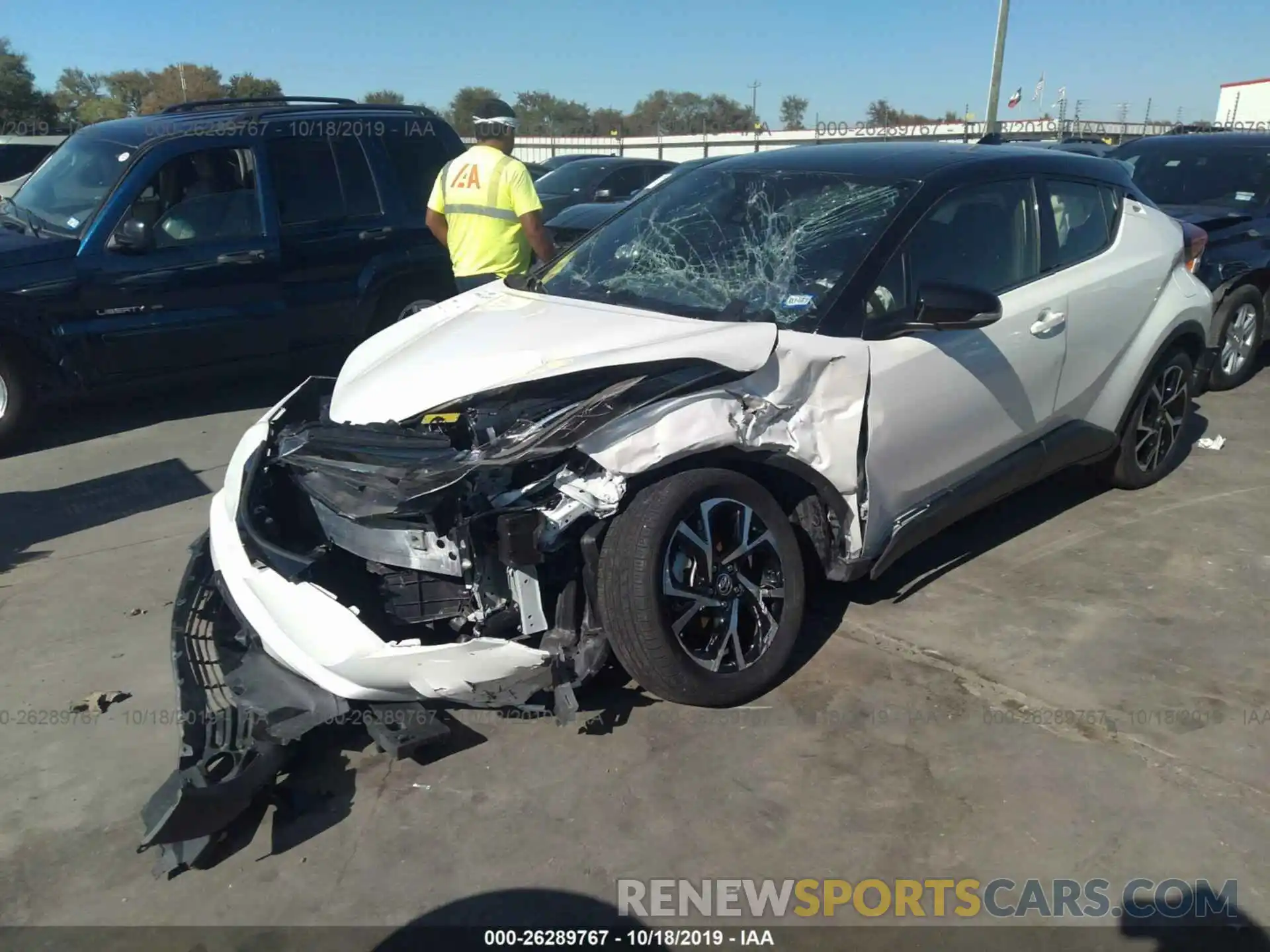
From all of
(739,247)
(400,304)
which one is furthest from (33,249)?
(739,247)

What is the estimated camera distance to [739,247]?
392 centimetres

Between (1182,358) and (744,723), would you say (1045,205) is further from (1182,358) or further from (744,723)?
(744,723)

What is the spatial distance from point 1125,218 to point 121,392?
593 centimetres

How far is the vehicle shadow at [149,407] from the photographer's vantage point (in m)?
6.56

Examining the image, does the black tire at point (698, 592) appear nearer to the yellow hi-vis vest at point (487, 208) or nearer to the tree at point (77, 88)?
the yellow hi-vis vest at point (487, 208)

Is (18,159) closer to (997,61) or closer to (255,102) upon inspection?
(255,102)

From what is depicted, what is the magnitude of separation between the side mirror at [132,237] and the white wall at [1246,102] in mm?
49166

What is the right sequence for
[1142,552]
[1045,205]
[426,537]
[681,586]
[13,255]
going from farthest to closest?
[13,255] < [1142,552] < [1045,205] < [681,586] < [426,537]

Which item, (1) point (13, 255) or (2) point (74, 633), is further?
(1) point (13, 255)

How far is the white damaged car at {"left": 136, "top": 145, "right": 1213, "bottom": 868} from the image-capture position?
2947 mm

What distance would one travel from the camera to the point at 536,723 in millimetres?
3377

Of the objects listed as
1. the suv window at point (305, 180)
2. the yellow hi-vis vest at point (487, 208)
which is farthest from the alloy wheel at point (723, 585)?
the suv window at point (305, 180)

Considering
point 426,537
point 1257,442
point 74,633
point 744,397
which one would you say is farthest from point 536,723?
point 1257,442

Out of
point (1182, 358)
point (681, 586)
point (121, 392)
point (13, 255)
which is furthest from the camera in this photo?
point (121, 392)
